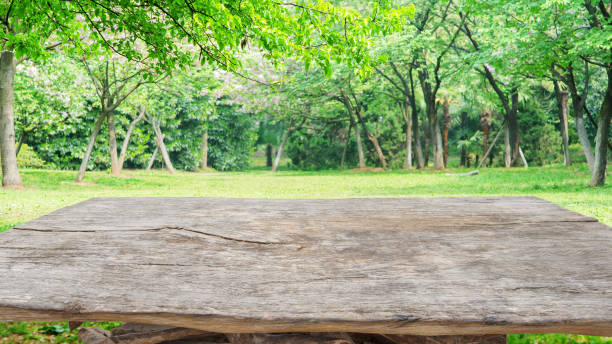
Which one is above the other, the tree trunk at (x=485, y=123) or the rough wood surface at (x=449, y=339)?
the tree trunk at (x=485, y=123)

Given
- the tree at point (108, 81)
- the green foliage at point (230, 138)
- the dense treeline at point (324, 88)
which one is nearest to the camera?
the dense treeline at point (324, 88)

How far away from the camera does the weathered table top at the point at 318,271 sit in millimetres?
1553

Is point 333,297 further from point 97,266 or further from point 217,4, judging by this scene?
point 217,4

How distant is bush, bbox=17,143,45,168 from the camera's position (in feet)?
61.7

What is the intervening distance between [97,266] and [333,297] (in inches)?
38.5

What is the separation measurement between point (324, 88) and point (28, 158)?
42.1 feet

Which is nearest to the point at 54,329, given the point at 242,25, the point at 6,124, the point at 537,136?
the point at 242,25

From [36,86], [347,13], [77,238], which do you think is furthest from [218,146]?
[77,238]

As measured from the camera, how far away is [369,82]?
22500 millimetres

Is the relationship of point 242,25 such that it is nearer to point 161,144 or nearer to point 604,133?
point 604,133

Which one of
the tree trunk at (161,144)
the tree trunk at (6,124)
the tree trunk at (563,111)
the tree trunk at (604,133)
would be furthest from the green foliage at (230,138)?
the tree trunk at (604,133)

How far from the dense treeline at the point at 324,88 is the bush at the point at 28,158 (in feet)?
1.23

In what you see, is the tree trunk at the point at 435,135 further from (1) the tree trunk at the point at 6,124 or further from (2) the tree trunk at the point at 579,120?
(1) the tree trunk at the point at 6,124

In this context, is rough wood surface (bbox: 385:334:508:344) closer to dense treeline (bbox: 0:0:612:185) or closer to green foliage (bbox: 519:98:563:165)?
dense treeline (bbox: 0:0:612:185)
